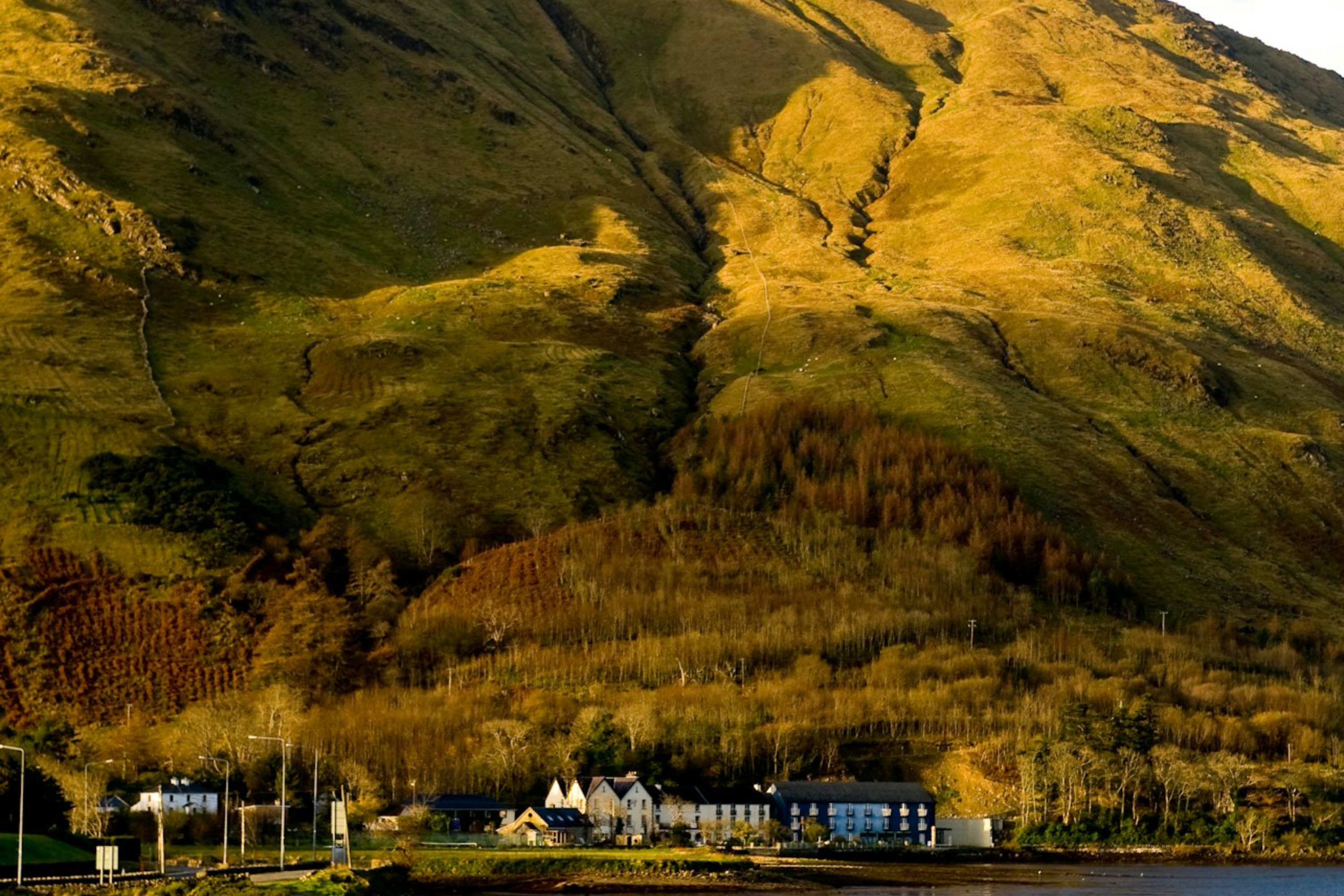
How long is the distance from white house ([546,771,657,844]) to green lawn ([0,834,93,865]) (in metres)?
69.1

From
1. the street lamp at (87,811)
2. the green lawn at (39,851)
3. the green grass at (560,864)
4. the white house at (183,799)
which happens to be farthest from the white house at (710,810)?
the green lawn at (39,851)

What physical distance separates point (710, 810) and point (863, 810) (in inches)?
650

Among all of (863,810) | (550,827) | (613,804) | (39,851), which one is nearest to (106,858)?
(39,851)

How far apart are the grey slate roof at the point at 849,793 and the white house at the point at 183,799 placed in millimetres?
55023

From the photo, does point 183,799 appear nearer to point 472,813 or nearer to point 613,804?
point 472,813

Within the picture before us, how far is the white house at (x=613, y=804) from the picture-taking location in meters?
178

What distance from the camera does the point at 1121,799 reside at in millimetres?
197500

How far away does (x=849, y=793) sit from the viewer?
193 meters

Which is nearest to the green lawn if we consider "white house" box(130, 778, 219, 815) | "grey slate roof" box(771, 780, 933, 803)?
"white house" box(130, 778, 219, 815)

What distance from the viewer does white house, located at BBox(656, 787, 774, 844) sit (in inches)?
7200

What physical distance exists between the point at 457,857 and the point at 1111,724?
78846mm

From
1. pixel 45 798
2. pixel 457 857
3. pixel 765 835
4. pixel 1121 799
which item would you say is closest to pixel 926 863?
pixel 765 835

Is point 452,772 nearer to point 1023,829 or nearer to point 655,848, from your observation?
point 655,848

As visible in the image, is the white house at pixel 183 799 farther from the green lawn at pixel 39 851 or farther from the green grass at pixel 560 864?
the green lawn at pixel 39 851
